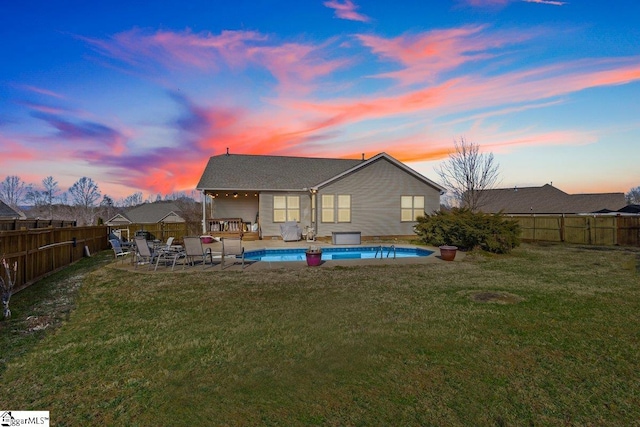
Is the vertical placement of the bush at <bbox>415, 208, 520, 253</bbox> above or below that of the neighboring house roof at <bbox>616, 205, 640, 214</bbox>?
below

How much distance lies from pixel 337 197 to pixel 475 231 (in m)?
8.42

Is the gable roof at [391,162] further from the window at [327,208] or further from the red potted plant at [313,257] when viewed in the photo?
the red potted plant at [313,257]

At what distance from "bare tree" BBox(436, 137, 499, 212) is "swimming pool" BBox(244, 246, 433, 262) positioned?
9.70 meters

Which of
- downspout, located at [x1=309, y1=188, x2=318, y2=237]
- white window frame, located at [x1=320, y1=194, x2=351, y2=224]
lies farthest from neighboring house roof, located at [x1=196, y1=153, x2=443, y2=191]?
white window frame, located at [x1=320, y1=194, x2=351, y2=224]

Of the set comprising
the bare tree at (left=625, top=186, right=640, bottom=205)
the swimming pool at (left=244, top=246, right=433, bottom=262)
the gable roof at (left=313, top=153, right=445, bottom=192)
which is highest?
the bare tree at (left=625, top=186, right=640, bottom=205)

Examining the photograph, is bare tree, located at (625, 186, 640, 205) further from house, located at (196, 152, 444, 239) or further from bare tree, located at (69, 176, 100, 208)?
bare tree, located at (69, 176, 100, 208)

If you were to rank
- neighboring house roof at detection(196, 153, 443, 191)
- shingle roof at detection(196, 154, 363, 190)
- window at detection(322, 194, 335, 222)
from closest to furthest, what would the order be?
window at detection(322, 194, 335, 222) → neighboring house roof at detection(196, 153, 443, 191) → shingle roof at detection(196, 154, 363, 190)

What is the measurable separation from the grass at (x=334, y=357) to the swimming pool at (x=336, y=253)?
24.2ft

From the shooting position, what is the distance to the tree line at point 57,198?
63237mm

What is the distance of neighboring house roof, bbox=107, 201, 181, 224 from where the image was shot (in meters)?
49.5

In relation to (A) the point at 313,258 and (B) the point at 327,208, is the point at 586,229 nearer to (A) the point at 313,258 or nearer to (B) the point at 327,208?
(B) the point at 327,208

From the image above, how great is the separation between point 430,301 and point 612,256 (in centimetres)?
1248

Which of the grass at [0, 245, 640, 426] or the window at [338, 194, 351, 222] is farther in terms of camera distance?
the window at [338, 194, 351, 222]

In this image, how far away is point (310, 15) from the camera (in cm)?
1368
